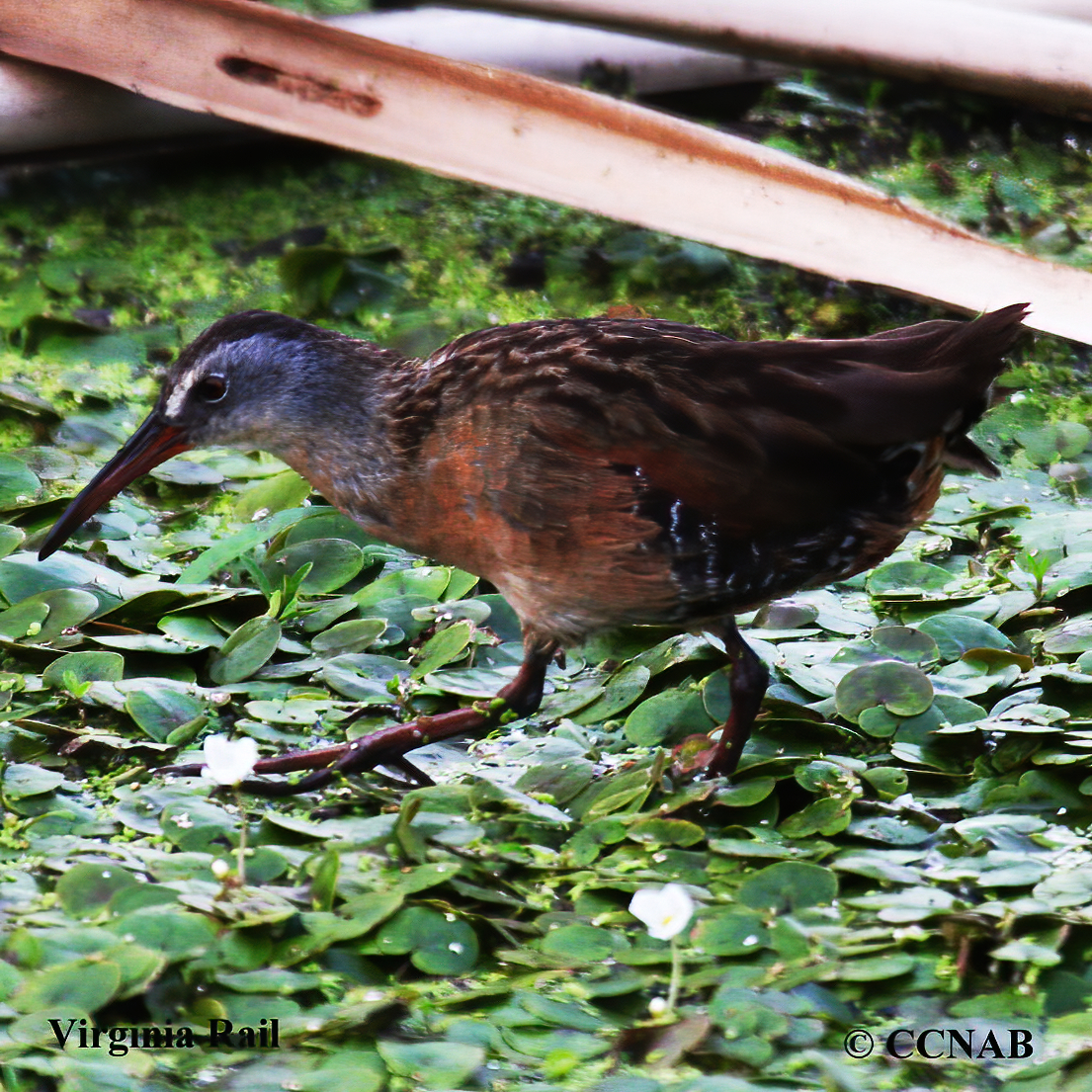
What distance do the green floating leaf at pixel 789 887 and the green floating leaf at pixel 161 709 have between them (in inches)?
52.7

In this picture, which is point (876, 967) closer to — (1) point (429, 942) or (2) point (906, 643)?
(1) point (429, 942)

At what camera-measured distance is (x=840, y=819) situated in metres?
3.10

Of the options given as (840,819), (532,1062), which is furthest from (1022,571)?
(532,1062)

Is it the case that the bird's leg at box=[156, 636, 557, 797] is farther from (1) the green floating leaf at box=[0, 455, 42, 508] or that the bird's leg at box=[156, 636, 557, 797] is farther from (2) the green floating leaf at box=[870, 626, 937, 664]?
(1) the green floating leaf at box=[0, 455, 42, 508]

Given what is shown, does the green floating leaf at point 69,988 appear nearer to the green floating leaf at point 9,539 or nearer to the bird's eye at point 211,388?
the bird's eye at point 211,388

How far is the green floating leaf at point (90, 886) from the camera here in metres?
2.75

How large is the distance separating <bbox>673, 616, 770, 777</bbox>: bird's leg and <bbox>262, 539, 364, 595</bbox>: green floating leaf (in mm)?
1069

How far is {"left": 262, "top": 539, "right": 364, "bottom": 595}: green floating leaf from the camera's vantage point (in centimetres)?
397

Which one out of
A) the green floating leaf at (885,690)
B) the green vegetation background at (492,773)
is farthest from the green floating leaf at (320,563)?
the green floating leaf at (885,690)

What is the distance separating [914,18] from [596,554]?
3.38 meters

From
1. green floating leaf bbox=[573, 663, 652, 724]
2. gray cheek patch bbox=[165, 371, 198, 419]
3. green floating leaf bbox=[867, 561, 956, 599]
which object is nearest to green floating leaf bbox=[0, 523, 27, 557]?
gray cheek patch bbox=[165, 371, 198, 419]

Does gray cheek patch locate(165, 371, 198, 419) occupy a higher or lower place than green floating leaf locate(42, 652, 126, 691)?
higher

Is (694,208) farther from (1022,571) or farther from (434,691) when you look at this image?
Result: (434,691)

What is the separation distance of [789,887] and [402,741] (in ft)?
3.10
